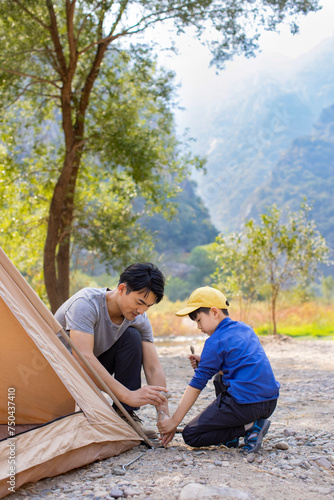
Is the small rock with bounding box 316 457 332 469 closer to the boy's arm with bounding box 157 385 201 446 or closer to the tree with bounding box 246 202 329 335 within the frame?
the boy's arm with bounding box 157 385 201 446

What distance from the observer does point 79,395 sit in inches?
113

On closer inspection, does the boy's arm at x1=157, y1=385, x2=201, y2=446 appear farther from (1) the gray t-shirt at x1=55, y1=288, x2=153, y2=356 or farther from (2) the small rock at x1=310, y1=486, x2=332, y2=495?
(2) the small rock at x1=310, y1=486, x2=332, y2=495

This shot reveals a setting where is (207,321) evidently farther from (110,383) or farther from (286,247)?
(286,247)

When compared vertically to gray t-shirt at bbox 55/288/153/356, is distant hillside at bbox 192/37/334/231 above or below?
above

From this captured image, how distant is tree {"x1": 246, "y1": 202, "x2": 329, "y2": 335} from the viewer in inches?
459

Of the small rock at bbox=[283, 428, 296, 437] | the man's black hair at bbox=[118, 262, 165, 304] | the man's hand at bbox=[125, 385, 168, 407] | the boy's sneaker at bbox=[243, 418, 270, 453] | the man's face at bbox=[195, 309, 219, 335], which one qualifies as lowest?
the small rock at bbox=[283, 428, 296, 437]

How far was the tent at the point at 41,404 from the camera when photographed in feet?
8.52

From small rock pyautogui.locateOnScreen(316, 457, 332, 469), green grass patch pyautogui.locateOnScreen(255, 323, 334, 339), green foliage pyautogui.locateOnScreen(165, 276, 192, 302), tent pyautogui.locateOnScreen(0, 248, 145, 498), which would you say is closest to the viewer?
tent pyautogui.locateOnScreen(0, 248, 145, 498)

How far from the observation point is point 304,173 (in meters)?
70.3

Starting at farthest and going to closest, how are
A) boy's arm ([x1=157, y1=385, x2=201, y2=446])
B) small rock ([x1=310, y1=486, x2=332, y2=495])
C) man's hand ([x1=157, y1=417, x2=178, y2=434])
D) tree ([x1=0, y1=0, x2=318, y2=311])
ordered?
tree ([x1=0, y1=0, x2=318, y2=311]), man's hand ([x1=157, y1=417, x2=178, y2=434]), boy's arm ([x1=157, y1=385, x2=201, y2=446]), small rock ([x1=310, y1=486, x2=332, y2=495])

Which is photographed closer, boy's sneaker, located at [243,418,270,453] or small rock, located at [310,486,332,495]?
small rock, located at [310,486,332,495]

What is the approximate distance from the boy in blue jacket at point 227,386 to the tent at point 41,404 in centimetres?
42

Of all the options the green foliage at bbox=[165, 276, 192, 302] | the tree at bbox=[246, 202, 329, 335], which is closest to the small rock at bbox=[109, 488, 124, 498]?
the tree at bbox=[246, 202, 329, 335]

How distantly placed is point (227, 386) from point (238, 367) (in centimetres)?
16
